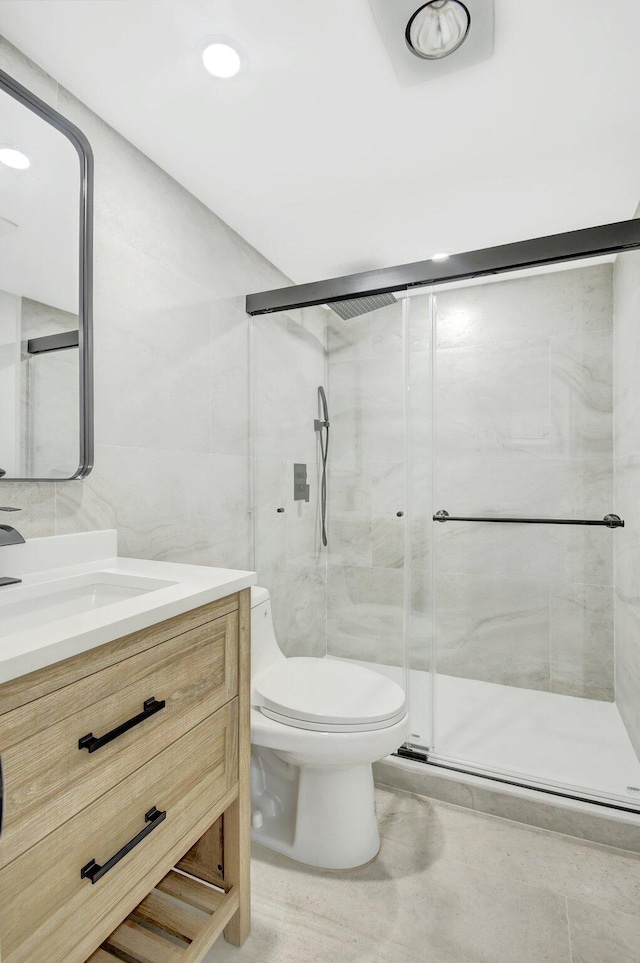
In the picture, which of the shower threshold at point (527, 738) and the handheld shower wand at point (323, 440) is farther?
the handheld shower wand at point (323, 440)

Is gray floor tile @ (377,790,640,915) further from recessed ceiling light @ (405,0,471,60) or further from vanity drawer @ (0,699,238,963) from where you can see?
recessed ceiling light @ (405,0,471,60)

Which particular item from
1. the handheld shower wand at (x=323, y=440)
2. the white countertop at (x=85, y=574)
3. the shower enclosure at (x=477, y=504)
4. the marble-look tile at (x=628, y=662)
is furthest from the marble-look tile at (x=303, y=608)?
the marble-look tile at (x=628, y=662)

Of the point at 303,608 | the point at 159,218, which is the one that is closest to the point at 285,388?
the point at 159,218

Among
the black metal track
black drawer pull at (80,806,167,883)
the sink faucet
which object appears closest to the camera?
black drawer pull at (80,806,167,883)

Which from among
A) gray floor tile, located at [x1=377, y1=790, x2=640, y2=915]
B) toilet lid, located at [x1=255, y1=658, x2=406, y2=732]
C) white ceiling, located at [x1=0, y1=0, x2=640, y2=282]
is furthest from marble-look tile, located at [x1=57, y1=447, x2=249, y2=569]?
gray floor tile, located at [x1=377, y1=790, x2=640, y2=915]

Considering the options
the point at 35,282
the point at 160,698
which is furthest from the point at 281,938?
the point at 35,282

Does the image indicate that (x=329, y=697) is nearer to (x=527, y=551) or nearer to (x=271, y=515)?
(x=271, y=515)

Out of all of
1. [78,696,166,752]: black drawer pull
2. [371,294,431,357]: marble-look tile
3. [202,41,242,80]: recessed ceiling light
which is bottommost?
[78,696,166,752]: black drawer pull

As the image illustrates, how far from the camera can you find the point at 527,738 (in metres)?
1.98

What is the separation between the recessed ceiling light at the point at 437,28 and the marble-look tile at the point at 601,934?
2.27m

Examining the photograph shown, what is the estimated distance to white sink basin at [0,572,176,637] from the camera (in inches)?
42.2

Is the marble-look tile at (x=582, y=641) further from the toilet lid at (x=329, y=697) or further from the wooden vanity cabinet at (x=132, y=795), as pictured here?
the wooden vanity cabinet at (x=132, y=795)

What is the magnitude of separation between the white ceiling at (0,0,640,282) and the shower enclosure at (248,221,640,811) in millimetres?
291

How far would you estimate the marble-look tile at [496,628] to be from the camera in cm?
237
